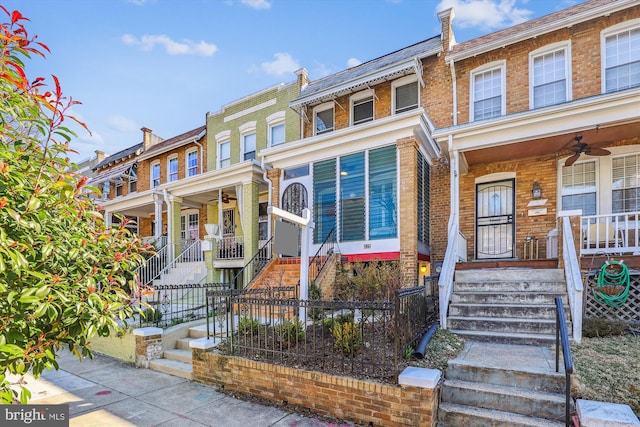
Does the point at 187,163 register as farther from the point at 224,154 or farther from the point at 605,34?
the point at 605,34

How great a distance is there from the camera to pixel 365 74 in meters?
11.0

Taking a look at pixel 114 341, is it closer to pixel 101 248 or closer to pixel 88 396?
pixel 88 396

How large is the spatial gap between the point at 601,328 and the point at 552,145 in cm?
478

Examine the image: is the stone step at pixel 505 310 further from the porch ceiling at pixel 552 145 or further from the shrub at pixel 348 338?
the porch ceiling at pixel 552 145

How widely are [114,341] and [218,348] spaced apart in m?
3.26

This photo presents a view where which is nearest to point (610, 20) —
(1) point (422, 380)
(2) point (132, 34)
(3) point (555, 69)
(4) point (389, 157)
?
(3) point (555, 69)

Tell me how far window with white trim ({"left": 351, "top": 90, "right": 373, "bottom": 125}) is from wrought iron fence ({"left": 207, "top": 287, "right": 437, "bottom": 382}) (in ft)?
25.0

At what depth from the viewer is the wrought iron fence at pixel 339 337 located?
13.8ft

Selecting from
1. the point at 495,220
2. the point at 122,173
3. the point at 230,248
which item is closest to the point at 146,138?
the point at 122,173

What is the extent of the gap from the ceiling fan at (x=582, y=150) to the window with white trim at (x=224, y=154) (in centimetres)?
1216

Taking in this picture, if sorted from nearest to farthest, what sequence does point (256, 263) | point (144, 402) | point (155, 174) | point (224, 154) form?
1. point (144, 402)
2. point (256, 263)
3. point (224, 154)
4. point (155, 174)

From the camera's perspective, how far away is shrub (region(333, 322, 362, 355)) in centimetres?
453

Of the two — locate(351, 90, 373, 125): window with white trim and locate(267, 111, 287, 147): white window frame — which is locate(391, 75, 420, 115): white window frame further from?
locate(267, 111, 287, 147): white window frame

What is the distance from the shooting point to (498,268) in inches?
287
